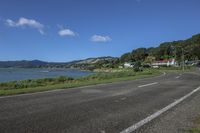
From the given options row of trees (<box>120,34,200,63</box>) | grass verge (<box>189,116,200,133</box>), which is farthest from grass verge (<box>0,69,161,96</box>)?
row of trees (<box>120,34,200,63</box>)

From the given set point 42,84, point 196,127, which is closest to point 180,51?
point 42,84

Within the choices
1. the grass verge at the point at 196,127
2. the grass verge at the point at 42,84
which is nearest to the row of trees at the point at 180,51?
the grass verge at the point at 42,84

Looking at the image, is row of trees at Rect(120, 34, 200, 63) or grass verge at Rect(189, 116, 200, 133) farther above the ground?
row of trees at Rect(120, 34, 200, 63)

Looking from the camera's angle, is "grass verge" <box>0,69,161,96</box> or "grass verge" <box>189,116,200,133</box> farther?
"grass verge" <box>0,69,161,96</box>

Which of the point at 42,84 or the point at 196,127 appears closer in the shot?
the point at 196,127

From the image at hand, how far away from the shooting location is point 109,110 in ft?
24.5

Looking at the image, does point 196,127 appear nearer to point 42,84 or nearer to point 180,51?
point 42,84

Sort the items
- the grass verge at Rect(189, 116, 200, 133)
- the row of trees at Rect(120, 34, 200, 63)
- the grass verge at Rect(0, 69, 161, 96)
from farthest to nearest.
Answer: the row of trees at Rect(120, 34, 200, 63)
the grass verge at Rect(0, 69, 161, 96)
the grass verge at Rect(189, 116, 200, 133)

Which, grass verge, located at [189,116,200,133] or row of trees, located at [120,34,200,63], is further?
row of trees, located at [120,34,200,63]

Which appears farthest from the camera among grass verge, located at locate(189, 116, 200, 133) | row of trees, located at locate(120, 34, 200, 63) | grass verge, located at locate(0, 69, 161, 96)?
row of trees, located at locate(120, 34, 200, 63)

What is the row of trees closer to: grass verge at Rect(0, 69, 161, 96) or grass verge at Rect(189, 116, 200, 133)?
grass verge at Rect(0, 69, 161, 96)

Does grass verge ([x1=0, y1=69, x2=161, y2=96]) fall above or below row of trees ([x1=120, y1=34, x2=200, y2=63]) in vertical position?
below

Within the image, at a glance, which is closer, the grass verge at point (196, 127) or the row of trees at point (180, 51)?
the grass verge at point (196, 127)

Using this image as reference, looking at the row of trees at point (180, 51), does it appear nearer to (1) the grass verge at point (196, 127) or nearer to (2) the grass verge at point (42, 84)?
(2) the grass verge at point (42, 84)
